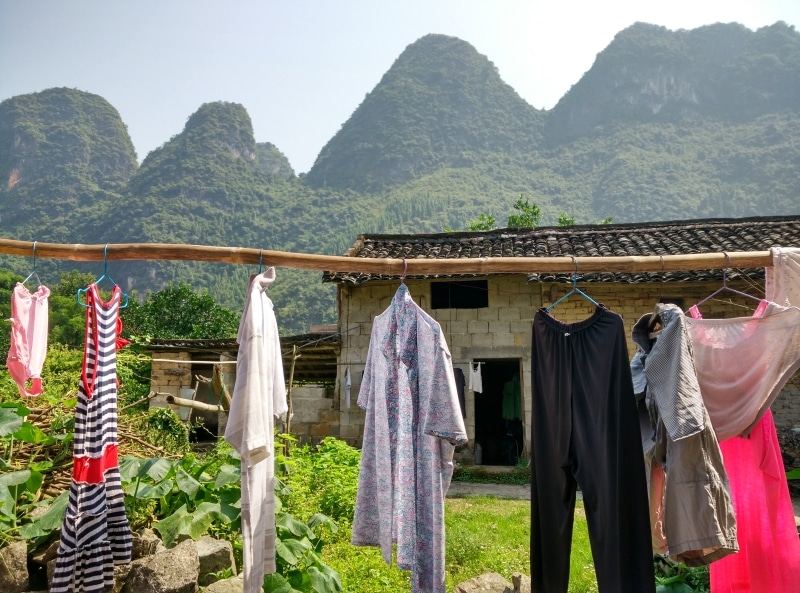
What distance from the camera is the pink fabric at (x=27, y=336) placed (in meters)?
3.59

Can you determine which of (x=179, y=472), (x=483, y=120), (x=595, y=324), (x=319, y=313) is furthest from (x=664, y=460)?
(x=483, y=120)

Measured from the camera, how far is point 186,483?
4.15m

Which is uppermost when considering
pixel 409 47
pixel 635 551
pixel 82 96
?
pixel 409 47

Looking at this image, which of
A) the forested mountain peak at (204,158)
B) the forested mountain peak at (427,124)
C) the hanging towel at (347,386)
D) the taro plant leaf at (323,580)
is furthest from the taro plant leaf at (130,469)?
the forested mountain peak at (427,124)

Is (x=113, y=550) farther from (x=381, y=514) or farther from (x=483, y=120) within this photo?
(x=483, y=120)

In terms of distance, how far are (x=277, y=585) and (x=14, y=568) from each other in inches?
62.9

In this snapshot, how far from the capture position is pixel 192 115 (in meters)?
76.8

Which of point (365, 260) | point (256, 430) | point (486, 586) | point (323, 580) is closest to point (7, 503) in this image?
point (323, 580)

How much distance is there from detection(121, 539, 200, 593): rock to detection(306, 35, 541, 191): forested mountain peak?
62.7m

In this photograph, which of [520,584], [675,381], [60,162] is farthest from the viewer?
[60,162]

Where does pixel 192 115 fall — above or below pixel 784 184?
above

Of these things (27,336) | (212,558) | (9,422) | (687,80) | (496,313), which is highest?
(687,80)

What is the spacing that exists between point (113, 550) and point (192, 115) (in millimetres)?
81532

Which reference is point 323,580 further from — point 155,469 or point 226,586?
point 155,469
